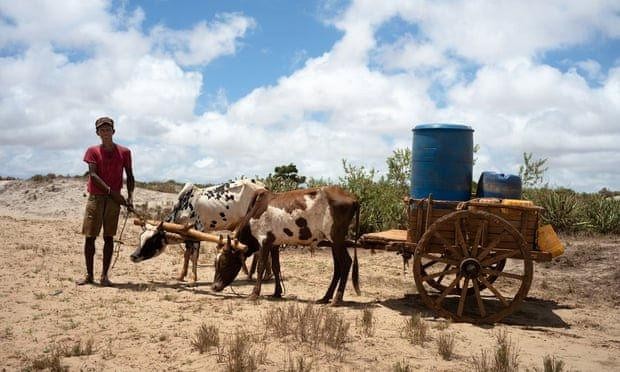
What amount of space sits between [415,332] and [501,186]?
2.73 metres

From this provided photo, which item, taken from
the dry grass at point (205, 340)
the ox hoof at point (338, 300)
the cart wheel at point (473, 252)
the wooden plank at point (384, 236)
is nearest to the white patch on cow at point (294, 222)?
the wooden plank at point (384, 236)

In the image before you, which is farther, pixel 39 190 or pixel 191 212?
pixel 39 190

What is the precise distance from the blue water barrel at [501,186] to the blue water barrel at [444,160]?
11.0 inches

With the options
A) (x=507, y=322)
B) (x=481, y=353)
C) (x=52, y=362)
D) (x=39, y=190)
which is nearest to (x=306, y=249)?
(x=507, y=322)

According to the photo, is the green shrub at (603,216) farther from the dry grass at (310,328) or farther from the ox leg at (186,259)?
the dry grass at (310,328)

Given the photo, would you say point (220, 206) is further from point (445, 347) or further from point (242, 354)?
point (445, 347)

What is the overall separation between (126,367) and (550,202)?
11952 millimetres

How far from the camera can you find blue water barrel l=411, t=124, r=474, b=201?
7590 millimetres

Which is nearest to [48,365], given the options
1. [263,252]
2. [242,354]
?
[242,354]

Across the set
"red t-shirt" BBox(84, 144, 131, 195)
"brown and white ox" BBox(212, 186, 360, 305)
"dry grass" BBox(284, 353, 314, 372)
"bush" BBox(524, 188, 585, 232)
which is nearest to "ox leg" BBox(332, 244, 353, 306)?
"brown and white ox" BBox(212, 186, 360, 305)

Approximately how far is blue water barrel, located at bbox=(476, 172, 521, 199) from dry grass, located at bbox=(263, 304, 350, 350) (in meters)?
3.02

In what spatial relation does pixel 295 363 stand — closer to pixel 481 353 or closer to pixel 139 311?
pixel 481 353

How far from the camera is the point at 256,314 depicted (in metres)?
6.98

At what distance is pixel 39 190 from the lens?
80.8ft
